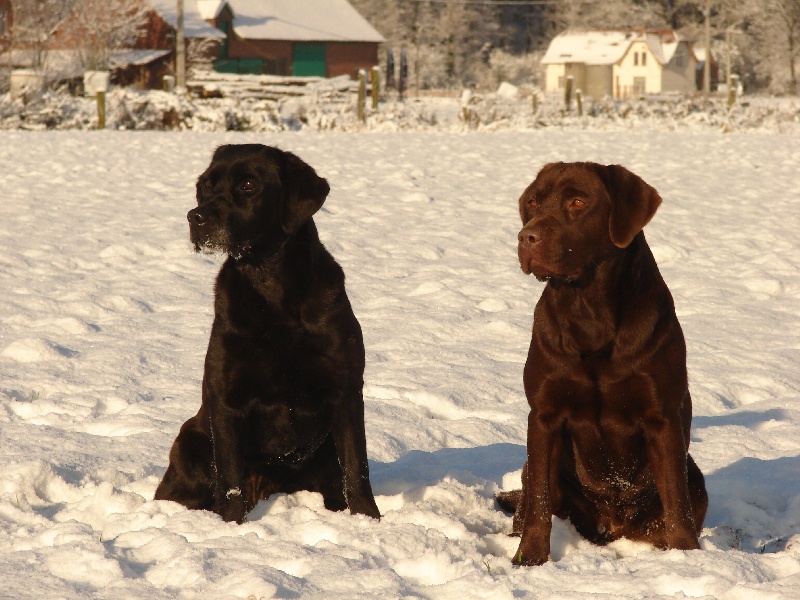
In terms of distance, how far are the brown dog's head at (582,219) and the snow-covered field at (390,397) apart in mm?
985

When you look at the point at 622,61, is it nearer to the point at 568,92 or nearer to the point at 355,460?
the point at 568,92

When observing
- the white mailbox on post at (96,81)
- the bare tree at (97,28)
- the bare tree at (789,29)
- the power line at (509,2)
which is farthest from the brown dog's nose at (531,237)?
the power line at (509,2)

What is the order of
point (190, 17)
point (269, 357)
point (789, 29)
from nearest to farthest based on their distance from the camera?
point (269, 357) < point (190, 17) < point (789, 29)

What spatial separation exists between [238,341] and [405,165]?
1105 centimetres

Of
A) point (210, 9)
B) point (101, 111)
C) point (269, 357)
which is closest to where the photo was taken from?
point (269, 357)

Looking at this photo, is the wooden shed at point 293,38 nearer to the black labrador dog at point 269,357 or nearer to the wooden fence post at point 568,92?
the wooden fence post at point 568,92

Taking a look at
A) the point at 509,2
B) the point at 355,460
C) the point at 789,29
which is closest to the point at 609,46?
the point at 789,29

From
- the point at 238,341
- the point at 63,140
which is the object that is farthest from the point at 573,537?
the point at 63,140

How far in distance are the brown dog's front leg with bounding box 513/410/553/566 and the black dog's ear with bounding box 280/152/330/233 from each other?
44.9 inches

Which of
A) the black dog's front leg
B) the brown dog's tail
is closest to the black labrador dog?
the black dog's front leg

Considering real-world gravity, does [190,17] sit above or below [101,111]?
above

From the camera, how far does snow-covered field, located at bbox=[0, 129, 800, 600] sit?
305 cm

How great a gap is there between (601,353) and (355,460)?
40.9 inches

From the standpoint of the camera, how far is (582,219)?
3.24 meters
